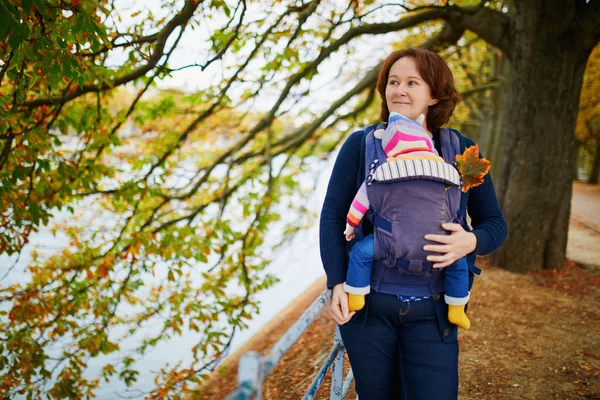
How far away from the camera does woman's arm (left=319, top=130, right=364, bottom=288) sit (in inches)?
69.8

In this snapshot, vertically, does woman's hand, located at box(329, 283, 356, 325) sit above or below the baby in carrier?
below

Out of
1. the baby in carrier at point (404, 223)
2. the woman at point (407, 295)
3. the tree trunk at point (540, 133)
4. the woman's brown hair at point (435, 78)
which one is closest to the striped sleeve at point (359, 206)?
the baby in carrier at point (404, 223)

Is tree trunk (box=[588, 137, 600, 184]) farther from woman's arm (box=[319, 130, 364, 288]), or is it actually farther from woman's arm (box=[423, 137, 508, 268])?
woman's arm (box=[319, 130, 364, 288])

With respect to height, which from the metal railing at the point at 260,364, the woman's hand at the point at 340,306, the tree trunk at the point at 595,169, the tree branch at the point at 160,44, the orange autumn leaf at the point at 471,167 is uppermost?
the tree trunk at the point at 595,169

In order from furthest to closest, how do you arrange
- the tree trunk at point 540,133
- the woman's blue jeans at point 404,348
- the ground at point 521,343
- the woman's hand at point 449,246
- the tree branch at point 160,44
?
the tree trunk at point 540,133, the tree branch at point 160,44, the ground at point 521,343, the woman's blue jeans at point 404,348, the woman's hand at point 449,246

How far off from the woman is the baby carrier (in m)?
0.04

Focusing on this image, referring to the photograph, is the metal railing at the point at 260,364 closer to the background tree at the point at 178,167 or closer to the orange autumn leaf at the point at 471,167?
the orange autumn leaf at the point at 471,167

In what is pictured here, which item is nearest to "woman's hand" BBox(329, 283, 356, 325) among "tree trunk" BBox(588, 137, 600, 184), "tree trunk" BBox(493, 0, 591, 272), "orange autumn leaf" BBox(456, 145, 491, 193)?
"orange autumn leaf" BBox(456, 145, 491, 193)

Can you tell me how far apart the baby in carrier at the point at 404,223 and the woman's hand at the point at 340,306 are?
0.11 feet

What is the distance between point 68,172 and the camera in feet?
13.3

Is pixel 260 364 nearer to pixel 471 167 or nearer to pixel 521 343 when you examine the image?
pixel 471 167

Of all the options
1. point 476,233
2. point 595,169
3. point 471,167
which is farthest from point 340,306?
point 595,169

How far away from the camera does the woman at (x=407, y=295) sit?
1.69m

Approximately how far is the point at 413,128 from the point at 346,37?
13.3 feet
